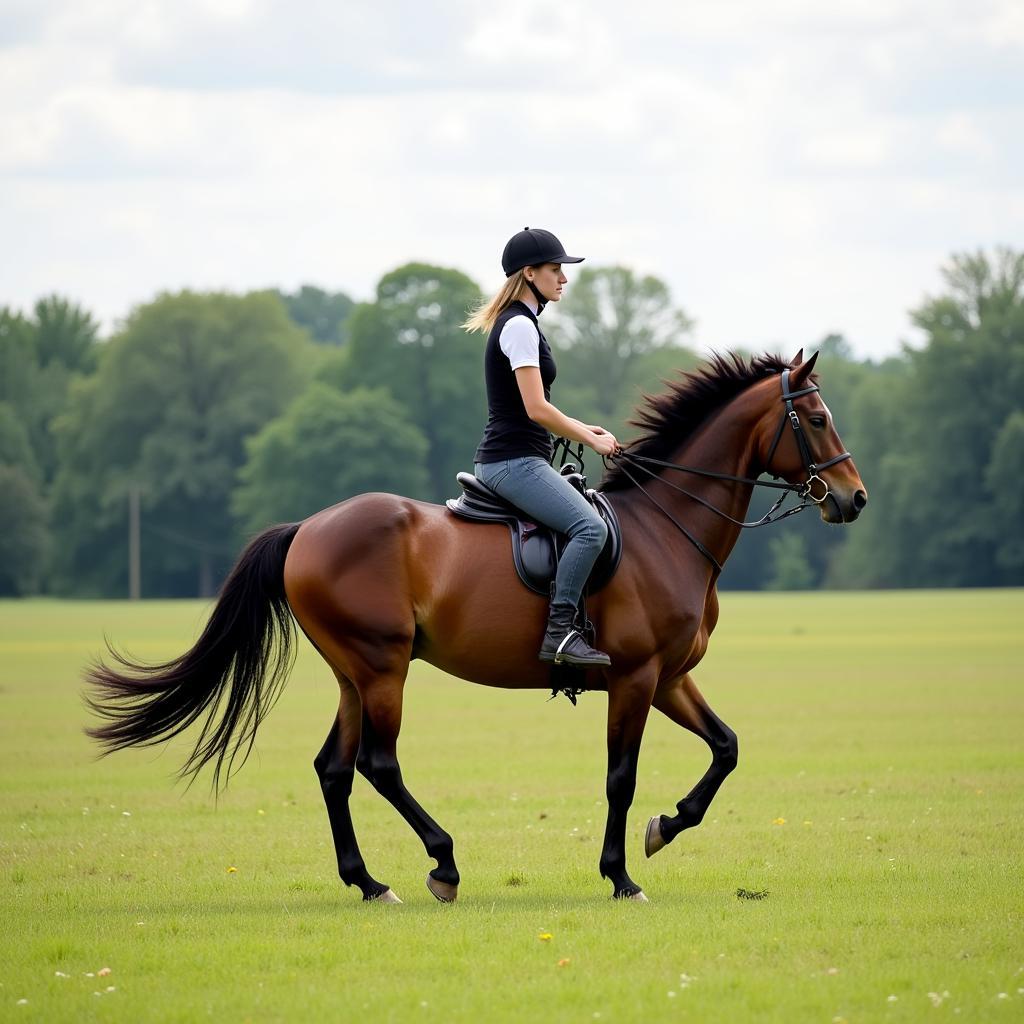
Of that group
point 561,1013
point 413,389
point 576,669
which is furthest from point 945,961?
point 413,389

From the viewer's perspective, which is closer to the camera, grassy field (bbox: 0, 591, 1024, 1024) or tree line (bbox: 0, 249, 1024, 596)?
grassy field (bbox: 0, 591, 1024, 1024)

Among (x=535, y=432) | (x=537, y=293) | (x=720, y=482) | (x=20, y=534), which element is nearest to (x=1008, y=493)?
(x=20, y=534)

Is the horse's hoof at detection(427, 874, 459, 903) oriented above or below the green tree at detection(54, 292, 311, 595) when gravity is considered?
below

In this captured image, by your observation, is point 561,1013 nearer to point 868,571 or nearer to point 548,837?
point 548,837

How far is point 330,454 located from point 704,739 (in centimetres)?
8576

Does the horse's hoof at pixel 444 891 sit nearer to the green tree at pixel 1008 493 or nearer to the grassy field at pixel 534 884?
the grassy field at pixel 534 884

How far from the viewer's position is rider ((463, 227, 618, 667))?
9820 millimetres

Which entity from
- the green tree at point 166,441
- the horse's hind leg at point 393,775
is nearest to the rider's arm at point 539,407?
the horse's hind leg at point 393,775

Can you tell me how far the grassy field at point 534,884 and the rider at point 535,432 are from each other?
164 centimetres

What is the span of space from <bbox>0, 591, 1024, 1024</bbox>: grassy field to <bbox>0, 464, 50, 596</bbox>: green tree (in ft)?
252

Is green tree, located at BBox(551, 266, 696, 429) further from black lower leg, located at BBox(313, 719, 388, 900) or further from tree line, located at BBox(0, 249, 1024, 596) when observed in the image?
black lower leg, located at BBox(313, 719, 388, 900)

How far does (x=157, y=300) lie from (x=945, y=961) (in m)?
99.2

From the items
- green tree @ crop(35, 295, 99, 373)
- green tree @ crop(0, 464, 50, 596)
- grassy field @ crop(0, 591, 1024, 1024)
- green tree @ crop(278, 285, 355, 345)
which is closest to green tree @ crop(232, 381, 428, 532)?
green tree @ crop(0, 464, 50, 596)

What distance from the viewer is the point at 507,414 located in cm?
1018
